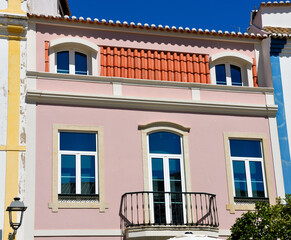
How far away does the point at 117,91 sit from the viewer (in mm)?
17766

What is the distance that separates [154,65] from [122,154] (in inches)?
131

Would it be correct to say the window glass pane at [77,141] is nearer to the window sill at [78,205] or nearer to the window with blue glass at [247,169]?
the window sill at [78,205]

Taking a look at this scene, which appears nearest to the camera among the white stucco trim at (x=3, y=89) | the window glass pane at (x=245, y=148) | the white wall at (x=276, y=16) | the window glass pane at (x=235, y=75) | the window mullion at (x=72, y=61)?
the white stucco trim at (x=3, y=89)

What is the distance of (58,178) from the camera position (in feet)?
53.6

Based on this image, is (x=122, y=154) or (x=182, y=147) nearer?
(x=122, y=154)

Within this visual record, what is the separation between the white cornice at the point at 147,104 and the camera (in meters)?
17.0

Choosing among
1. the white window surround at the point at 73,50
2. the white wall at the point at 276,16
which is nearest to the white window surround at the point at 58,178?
the white window surround at the point at 73,50

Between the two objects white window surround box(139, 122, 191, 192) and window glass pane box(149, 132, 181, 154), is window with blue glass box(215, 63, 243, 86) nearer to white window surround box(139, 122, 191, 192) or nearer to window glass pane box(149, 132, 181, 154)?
white window surround box(139, 122, 191, 192)

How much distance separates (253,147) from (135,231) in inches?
190

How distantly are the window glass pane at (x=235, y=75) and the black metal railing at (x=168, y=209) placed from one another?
420 centimetres

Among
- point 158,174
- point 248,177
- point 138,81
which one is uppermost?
point 138,81

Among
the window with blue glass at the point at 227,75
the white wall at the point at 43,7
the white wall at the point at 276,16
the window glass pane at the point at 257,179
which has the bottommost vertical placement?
the window glass pane at the point at 257,179

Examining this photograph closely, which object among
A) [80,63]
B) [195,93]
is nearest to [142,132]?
[195,93]

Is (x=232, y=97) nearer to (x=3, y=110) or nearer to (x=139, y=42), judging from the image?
(x=139, y=42)
